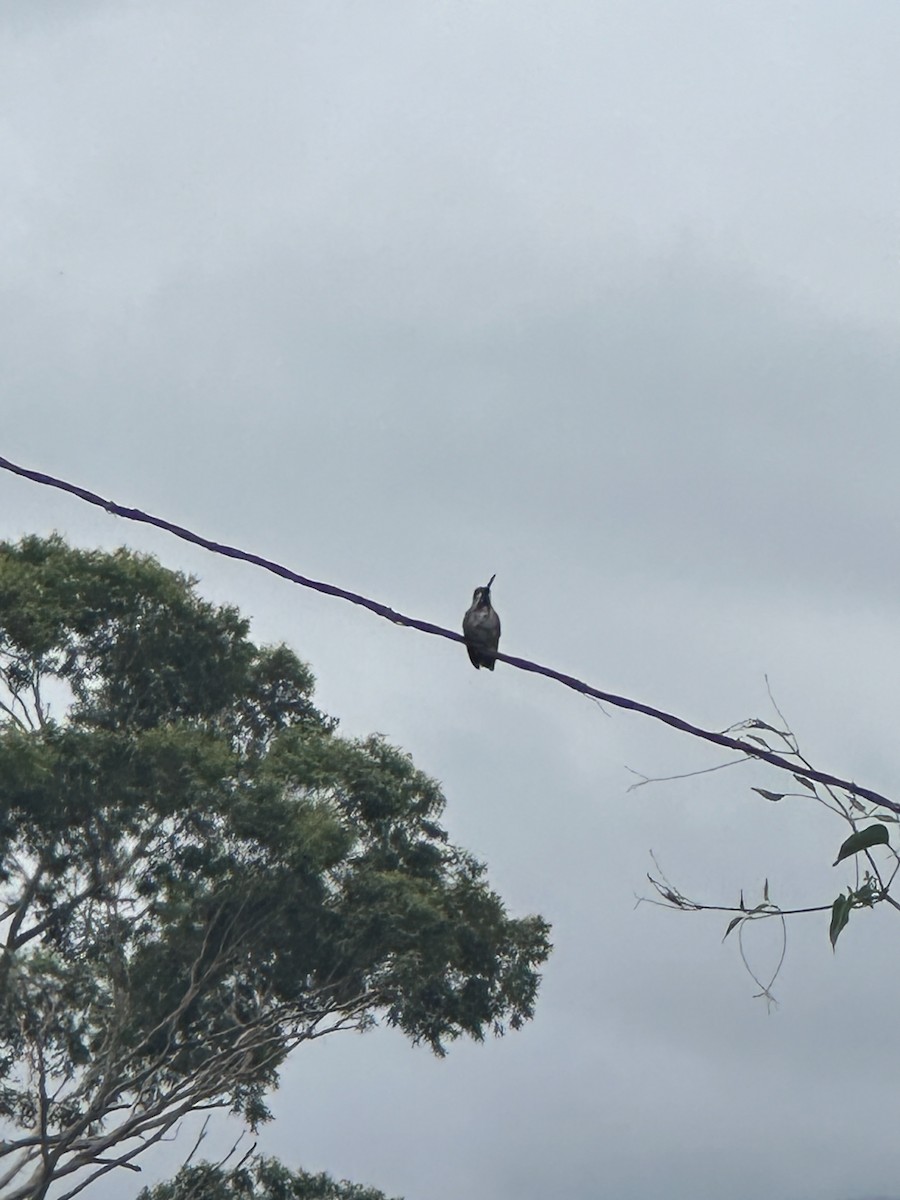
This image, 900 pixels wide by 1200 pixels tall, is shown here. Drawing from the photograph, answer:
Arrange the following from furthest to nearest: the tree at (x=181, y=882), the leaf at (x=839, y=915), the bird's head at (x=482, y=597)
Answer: the tree at (x=181, y=882) < the bird's head at (x=482, y=597) < the leaf at (x=839, y=915)

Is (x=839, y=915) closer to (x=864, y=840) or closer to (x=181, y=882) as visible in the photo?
(x=864, y=840)

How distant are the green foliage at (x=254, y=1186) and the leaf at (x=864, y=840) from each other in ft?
67.2

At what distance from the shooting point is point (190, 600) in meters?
23.7

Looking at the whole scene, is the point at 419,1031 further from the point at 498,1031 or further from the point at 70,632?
the point at 70,632

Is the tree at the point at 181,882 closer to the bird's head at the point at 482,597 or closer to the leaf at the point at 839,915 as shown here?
the bird's head at the point at 482,597

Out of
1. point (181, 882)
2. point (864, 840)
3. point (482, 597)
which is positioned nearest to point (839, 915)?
point (864, 840)

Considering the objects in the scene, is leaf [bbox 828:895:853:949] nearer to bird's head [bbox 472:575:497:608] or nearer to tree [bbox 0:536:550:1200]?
bird's head [bbox 472:575:497:608]

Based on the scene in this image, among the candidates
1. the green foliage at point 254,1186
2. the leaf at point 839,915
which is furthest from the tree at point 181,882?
the leaf at point 839,915

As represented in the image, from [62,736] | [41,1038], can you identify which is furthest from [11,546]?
[41,1038]

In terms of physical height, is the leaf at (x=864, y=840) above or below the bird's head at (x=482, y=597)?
below

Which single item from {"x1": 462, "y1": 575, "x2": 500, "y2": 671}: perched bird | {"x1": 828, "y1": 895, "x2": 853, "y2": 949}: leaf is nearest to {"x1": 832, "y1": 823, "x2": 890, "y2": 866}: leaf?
{"x1": 828, "y1": 895, "x2": 853, "y2": 949}: leaf

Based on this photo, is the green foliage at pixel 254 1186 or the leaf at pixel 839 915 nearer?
the leaf at pixel 839 915

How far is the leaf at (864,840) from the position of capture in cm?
524

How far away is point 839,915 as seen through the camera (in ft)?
17.3
